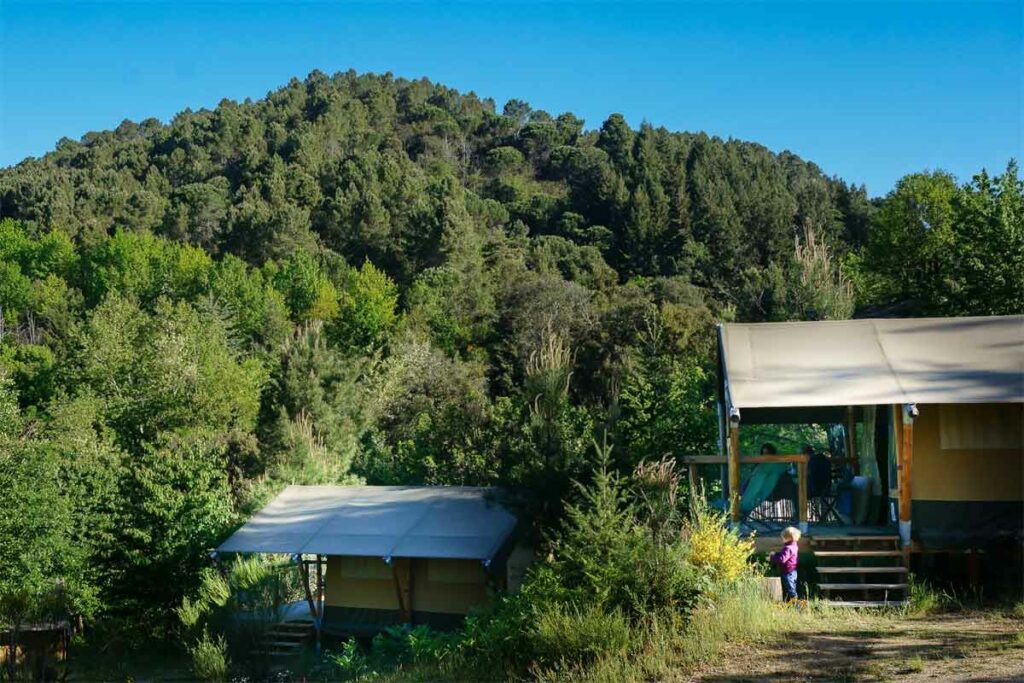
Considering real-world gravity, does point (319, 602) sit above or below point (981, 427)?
below

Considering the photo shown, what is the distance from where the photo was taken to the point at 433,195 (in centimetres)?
6562

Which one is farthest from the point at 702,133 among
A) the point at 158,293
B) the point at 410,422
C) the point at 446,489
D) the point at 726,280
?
the point at 446,489

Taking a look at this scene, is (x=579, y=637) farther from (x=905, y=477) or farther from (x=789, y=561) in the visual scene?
(x=905, y=477)

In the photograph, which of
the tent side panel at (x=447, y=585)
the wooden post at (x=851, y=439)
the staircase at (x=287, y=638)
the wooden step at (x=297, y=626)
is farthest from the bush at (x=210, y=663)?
the wooden post at (x=851, y=439)

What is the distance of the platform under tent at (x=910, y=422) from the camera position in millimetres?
12039

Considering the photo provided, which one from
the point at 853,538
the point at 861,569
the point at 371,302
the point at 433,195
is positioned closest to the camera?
the point at 861,569

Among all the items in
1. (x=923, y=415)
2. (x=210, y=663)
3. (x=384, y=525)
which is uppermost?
(x=923, y=415)

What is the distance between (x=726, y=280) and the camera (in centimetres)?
5119

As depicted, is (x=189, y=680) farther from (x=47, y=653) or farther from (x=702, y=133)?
(x=702, y=133)

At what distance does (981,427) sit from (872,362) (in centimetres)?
153

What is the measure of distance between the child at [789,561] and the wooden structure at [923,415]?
98cm

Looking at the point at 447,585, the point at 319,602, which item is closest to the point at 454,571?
the point at 447,585

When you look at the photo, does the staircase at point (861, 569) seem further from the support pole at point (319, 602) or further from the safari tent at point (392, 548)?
the support pole at point (319, 602)

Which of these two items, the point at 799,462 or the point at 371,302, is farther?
the point at 371,302
